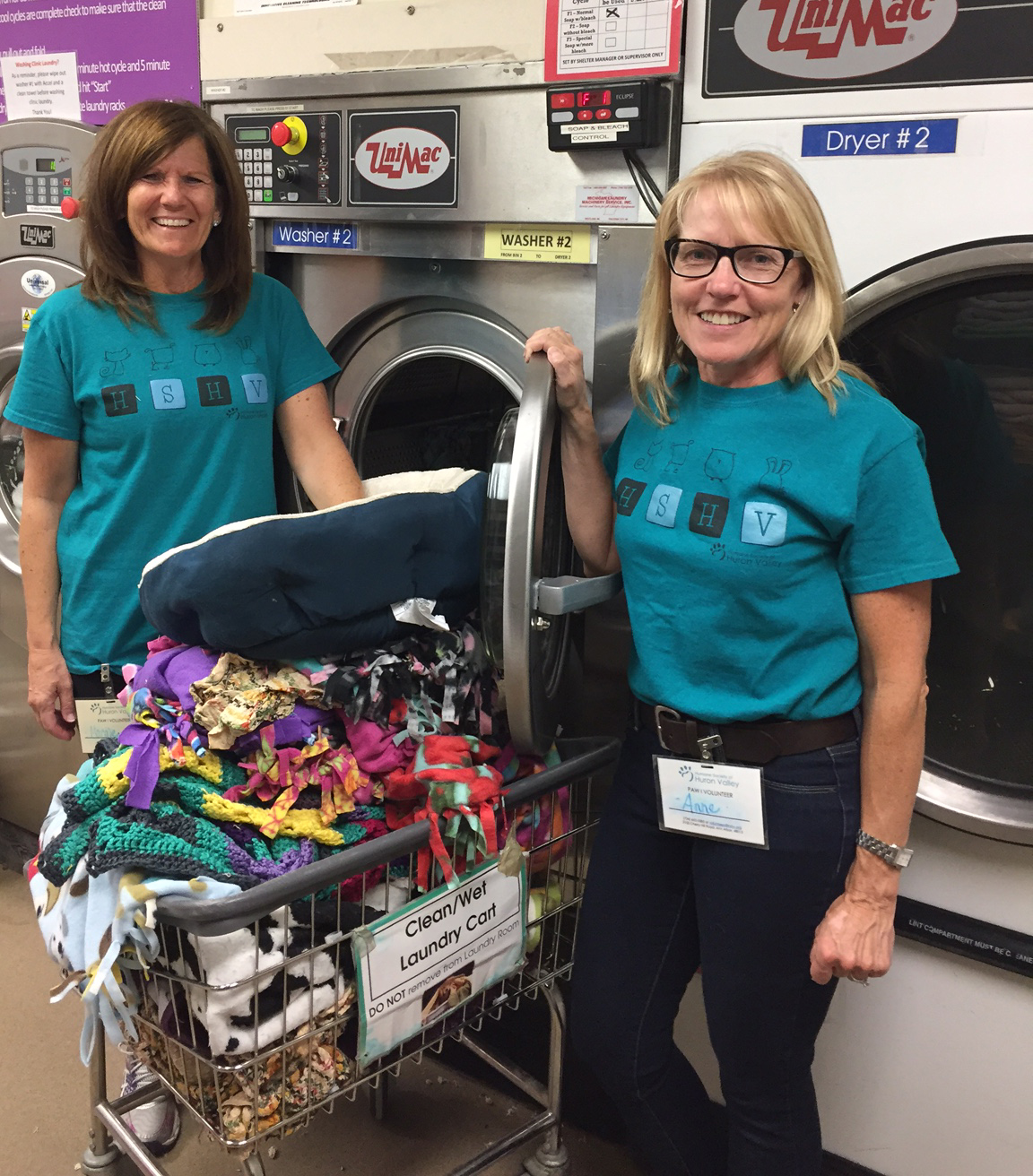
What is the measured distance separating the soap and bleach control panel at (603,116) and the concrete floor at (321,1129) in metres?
1.69

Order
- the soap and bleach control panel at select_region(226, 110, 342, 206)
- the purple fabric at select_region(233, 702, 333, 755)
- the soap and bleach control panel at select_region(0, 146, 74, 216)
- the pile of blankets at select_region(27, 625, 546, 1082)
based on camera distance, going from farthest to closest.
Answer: the soap and bleach control panel at select_region(0, 146, 74, 216), the soap and bleach control panel at select_region(226, 110, 342, 206), the purple fabric at select_region(233, 702, 333, 755), the pile of blankets at select_region(27, 625, 546, 1082)

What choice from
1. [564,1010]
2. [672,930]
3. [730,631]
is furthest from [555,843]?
[730,631]

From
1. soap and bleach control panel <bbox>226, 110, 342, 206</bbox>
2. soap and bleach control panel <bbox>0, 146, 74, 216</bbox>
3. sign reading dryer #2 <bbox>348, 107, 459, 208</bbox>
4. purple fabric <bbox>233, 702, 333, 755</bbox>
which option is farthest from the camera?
soap and bleach control panel <bbox>0, 146, 74, 216</bbox>

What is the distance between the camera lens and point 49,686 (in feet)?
6.18

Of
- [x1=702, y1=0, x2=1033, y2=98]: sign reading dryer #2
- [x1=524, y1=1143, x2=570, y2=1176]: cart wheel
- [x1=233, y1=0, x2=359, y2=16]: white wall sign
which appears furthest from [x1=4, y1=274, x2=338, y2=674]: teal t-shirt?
[x1=524, y1=1143, x2=570, y2=1176]: cart wheel

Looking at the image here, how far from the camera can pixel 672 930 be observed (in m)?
1.52

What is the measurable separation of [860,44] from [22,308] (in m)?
1.77

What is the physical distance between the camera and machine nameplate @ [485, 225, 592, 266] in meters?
1.74

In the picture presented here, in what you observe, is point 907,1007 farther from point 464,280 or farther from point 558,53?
point 558,53

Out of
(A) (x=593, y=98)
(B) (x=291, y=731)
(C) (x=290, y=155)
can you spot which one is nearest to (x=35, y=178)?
(C) (x=290, y=155)

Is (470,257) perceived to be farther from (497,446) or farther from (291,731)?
(291,731)

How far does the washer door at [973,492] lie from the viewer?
4.94ft

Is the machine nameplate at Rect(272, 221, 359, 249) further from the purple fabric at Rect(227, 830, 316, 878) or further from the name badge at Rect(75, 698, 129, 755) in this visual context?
the purple fabric at Rect(227, 830, 316, 878)

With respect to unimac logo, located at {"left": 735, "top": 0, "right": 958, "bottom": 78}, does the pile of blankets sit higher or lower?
lower
